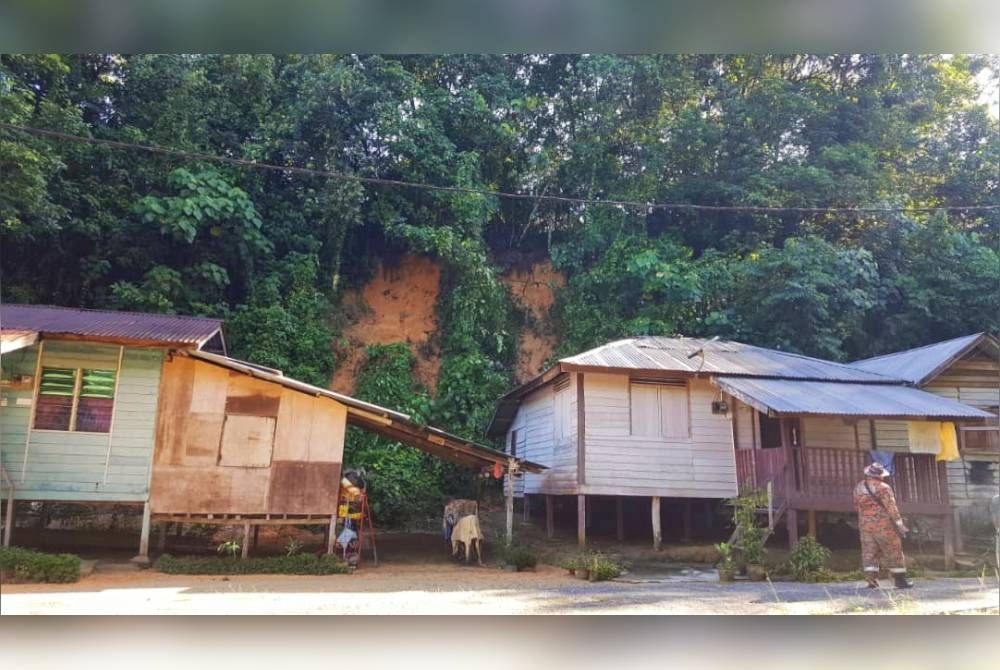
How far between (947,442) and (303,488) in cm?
798

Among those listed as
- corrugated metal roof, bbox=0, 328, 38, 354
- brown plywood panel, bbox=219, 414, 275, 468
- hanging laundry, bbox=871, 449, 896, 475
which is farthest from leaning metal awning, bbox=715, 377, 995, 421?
corrugated metal roof, bbox=0, 328, 38, 354

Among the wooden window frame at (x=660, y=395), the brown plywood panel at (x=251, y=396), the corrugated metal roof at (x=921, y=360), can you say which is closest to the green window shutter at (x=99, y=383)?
the brown plywood panel at (x=251, y=396)

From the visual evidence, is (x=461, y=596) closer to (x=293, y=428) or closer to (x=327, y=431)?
(x=327, y=431)

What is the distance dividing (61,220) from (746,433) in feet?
30.7

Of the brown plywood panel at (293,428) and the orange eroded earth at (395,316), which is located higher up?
the orange eroded earth at (395,316)

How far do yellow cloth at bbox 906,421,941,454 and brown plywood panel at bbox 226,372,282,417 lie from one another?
7.89 m

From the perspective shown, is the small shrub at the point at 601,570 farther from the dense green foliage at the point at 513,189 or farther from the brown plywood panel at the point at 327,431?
the dense green foliage at the point at 513,189

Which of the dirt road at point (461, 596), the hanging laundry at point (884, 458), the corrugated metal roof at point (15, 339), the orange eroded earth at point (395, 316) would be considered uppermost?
the orange eroded earth at point (395, 316)

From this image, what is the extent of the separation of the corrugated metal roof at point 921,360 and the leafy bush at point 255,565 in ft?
27.0

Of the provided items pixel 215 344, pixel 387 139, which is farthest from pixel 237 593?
pixel 387 139

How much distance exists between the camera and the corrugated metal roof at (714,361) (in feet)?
31.3

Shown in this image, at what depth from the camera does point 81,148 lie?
8.48 m

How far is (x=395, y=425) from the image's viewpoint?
8.84 m
